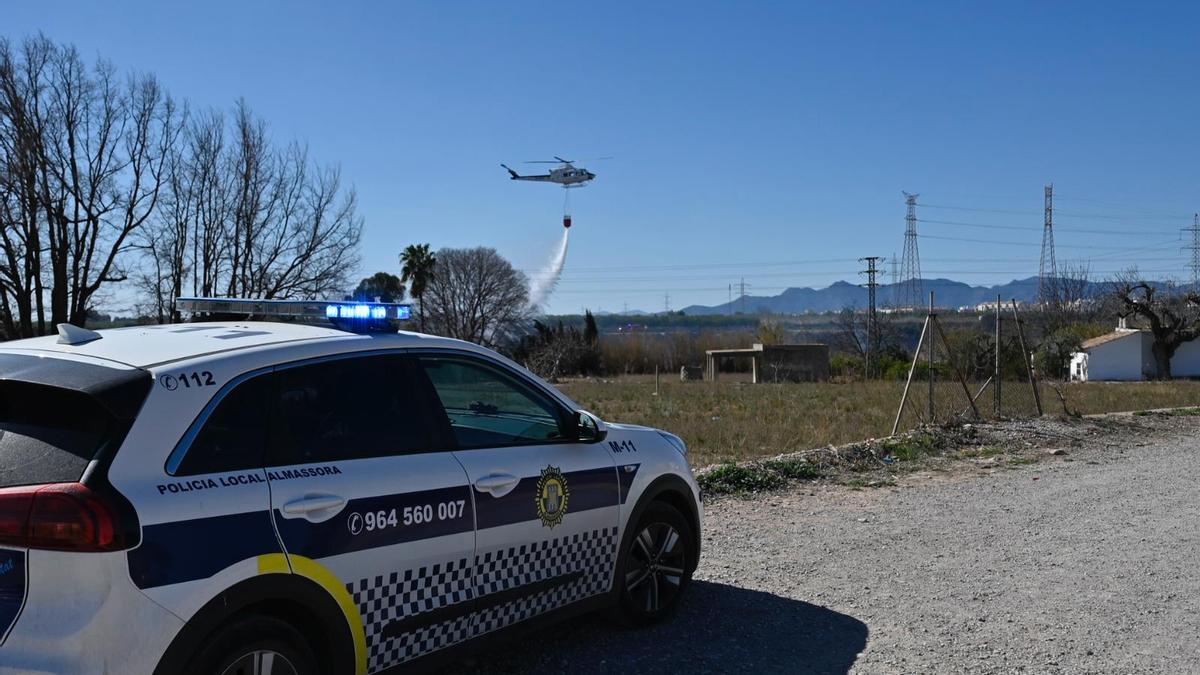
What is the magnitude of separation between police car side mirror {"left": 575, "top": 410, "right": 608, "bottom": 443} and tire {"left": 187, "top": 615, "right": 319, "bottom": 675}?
1966 mm

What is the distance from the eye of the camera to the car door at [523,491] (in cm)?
464

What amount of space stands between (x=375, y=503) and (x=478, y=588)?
0.77 meters

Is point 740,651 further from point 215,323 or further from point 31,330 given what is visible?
point 31,330

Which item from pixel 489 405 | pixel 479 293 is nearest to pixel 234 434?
pixel 489 405

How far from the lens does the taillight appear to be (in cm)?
318

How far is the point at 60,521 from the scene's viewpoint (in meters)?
3.17

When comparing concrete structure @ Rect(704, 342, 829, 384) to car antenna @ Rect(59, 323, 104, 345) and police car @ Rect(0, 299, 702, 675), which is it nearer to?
police car @ Rect(0, 299, 702, 675)

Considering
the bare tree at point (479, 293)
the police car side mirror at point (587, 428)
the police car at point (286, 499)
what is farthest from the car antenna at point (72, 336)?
the bare tree at point (479, 293)

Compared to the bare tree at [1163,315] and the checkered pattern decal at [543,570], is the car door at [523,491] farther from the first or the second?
the bare tree at [1163,315]

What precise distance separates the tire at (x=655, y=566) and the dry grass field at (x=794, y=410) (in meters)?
7.86

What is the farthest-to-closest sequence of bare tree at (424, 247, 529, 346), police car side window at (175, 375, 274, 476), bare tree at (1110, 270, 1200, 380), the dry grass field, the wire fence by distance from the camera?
bare tree at (424, 247, 529, 346)
bare tree at (1110, 270, 1200, 380)
the dry grass field
the wire fence
police car side window at (175, 375, 274, 476)

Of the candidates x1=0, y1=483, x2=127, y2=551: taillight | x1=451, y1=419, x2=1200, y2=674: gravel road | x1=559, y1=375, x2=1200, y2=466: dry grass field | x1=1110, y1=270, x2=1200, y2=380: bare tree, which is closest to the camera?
x1=0, y1=483, x2=127, y2=551: taillight

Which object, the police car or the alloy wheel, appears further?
Result: the alloy wheel

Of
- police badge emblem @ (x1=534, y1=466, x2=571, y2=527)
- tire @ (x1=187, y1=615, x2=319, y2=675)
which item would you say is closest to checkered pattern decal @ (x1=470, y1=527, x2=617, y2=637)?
police badge emblem @ (x1=534, y1=466, x2=571, y2=527)
